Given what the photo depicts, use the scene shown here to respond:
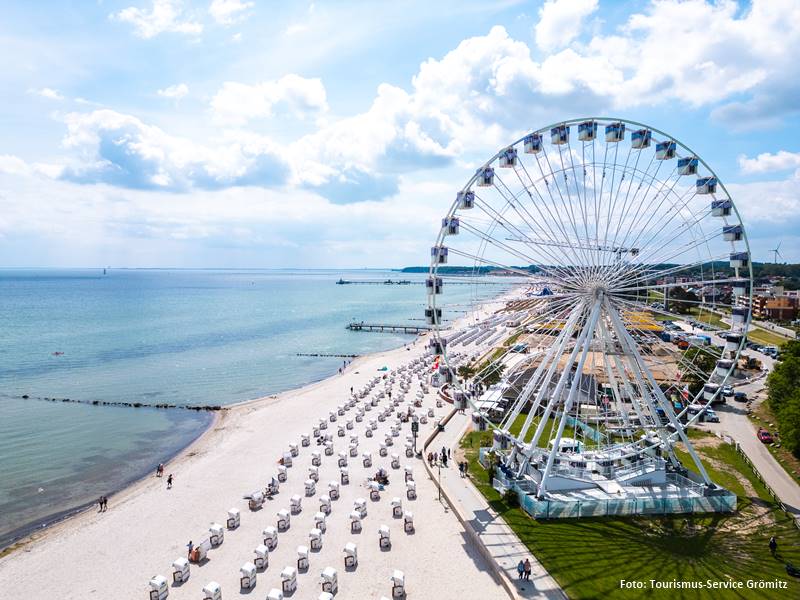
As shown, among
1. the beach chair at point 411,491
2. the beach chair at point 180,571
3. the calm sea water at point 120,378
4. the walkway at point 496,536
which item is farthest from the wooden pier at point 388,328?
the beach chair at point 180,571

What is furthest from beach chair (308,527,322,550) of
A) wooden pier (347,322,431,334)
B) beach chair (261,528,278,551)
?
wooden pier (347,322,431,334)

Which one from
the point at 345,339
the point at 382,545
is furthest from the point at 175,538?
the point at 345,339

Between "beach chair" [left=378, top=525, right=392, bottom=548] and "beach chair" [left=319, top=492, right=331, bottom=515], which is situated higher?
"beach chair" [left=378, top=525, right=392, bottom=548]

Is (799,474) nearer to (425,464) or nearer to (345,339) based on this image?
(425,464)

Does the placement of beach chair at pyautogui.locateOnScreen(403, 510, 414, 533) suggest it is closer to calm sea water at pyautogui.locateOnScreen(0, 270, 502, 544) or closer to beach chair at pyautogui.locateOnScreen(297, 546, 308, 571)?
beach chair at pyautogui.locateOnScreen(297, 546, 308, 571)

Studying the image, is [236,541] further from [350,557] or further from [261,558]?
[350,557]

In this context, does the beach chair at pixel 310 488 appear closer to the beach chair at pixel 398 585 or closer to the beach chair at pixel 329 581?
the beach chair at pixel 329 581
